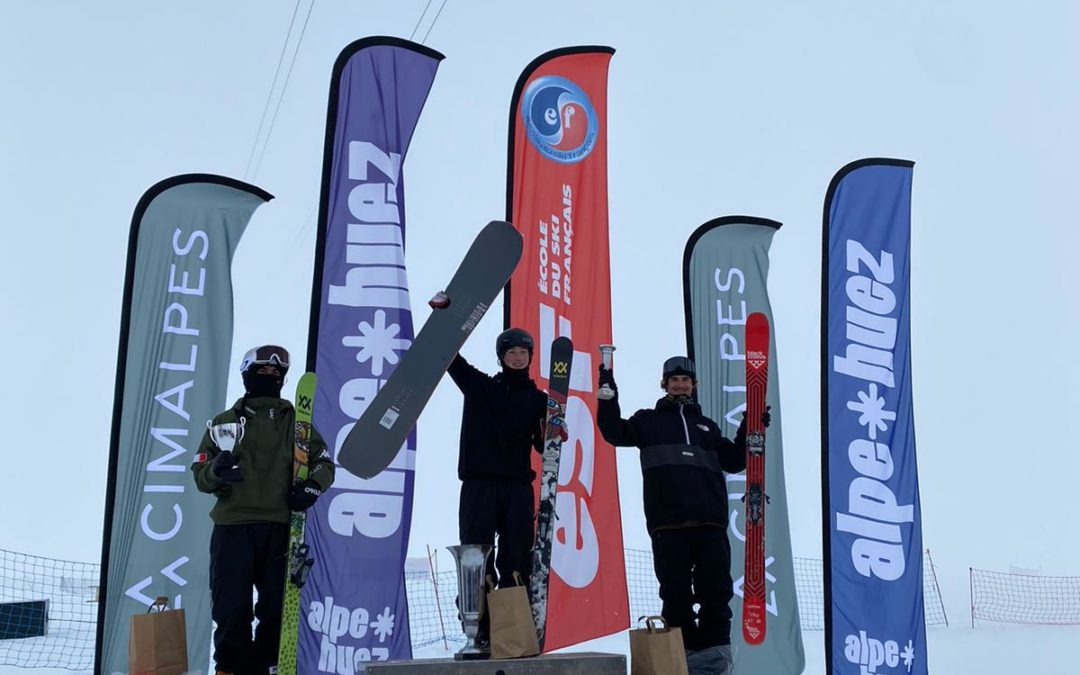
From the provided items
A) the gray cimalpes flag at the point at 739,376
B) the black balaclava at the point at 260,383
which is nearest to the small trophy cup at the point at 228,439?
the black balaclava at the point at 260,383

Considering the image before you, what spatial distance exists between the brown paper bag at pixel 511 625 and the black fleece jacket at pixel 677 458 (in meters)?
1.13

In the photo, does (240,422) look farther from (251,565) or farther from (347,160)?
(347,160)

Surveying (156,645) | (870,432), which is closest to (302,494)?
(156,645)

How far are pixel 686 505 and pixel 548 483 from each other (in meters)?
0.65

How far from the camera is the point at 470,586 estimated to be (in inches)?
155

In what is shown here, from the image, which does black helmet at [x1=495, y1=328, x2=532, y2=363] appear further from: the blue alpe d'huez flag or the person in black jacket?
the blue alpe d'huez flag

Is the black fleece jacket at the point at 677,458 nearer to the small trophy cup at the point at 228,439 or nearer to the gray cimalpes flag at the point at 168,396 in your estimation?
the small trophy cup at the point at 228,439

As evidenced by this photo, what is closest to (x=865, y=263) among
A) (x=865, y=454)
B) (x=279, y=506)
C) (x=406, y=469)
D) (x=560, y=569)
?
(x=865, y=454)

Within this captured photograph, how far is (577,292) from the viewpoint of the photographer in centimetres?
661

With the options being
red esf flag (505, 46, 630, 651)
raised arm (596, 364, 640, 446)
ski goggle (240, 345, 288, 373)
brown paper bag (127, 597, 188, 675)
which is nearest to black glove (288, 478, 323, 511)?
ski goggle (240, 345, 288, 373)

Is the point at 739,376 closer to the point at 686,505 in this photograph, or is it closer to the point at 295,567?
the point at 686,505

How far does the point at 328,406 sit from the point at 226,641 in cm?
190

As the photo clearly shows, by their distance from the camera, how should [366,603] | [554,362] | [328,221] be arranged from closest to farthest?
[554,362] < [366,603] < [328,221]

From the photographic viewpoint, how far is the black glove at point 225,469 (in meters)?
4.06
